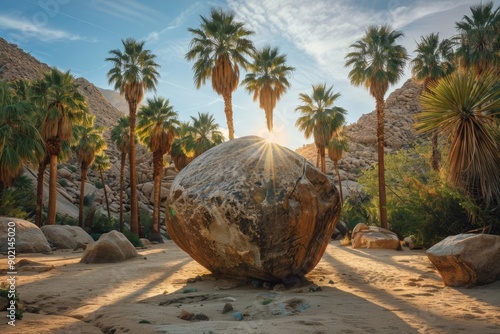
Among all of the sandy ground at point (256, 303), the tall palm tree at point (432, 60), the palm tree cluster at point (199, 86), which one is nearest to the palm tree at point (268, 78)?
the palm tree cluster at point (199, 86)

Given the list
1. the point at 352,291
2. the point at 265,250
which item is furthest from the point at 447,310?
the point at 265,250

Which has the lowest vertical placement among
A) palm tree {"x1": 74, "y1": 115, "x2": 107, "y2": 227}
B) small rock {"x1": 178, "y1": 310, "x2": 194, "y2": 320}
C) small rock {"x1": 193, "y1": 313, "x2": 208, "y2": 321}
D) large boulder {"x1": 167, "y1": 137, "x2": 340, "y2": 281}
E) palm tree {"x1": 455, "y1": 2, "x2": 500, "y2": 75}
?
small rock {"x1": 193, "y1": 313, "x2": 208, "y2": 321}

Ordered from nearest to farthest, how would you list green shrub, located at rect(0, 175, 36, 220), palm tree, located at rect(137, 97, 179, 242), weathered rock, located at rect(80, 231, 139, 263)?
weathered rock, located at rect(80, 231, 139, 263) → green shrub, located at rect(0, 175, 36, 220) → palm tree, located at rect(137, 97, 179, 242)

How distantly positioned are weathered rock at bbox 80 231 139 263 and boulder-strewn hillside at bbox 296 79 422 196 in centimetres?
3526

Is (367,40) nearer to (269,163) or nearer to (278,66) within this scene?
(278,66)

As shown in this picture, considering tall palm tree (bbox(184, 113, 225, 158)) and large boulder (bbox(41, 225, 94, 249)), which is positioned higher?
tall palm tree (bbox(184, 113, 225, 158))

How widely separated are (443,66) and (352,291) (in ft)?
79.8

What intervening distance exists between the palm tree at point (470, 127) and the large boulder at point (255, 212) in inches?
146

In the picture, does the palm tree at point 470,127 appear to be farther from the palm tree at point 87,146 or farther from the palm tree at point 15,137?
the palm tree at point 87,146

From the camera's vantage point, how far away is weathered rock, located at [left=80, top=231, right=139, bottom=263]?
40.8ft

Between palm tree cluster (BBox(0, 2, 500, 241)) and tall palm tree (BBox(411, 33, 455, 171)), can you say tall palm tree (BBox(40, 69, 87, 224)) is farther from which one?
tall palm tree (BBox(411, 33, 455, 171))

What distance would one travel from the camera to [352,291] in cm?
776

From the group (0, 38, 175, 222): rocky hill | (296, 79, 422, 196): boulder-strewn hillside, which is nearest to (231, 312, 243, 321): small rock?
(0, 38, 175, 222): rocky hill

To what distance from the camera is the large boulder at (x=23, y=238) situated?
15.0 metres
